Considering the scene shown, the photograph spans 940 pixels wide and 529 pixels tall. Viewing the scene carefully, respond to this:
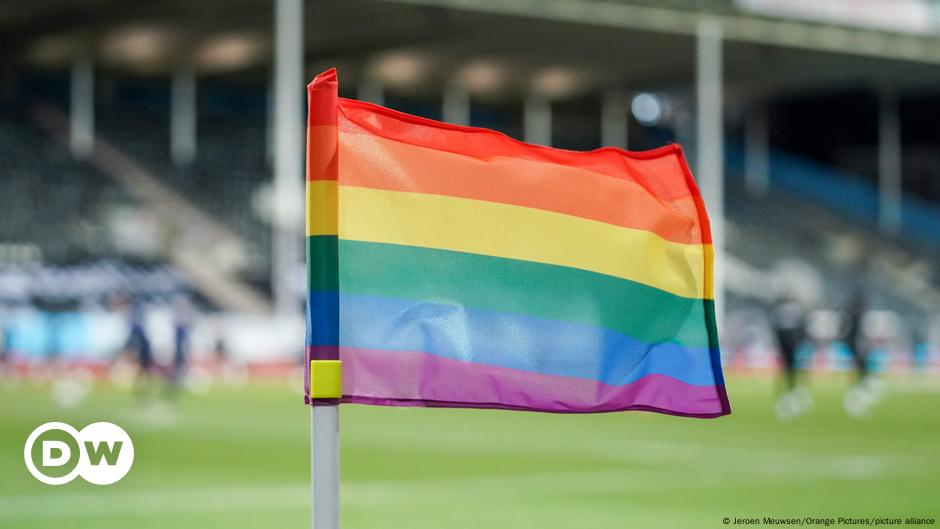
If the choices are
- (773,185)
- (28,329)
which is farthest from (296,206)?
(773,185)

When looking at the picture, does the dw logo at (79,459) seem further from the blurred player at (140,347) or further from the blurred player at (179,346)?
the blurred player at (179,346)

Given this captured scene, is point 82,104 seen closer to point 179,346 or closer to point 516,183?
point 179,346

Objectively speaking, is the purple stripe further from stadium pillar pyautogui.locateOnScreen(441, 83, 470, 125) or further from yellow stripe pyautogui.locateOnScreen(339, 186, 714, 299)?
stadium pillar pyautogui.locateOnScreen(441, 83, 470, 125)

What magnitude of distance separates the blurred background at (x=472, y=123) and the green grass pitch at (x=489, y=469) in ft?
0.27

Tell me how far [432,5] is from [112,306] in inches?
838

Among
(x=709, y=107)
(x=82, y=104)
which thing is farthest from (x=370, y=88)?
(x=709, y=107)

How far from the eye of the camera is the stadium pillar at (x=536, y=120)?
62.0 meters

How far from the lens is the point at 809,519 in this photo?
11461mm

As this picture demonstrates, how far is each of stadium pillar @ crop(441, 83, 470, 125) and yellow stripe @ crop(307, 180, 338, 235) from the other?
2144 inches

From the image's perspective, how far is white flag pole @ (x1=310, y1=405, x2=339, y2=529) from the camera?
15.0 ft

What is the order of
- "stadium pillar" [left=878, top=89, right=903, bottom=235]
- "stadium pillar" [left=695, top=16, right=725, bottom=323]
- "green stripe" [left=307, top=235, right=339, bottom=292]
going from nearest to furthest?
1. "green stripe" [left=307, top=235, right=339, bottom=292]
2. "stadium pillar" [left=695, top=16, right=725, bottom=323]
3. "stadium pillar" [left=878, top=89, right=903, bottom=235]

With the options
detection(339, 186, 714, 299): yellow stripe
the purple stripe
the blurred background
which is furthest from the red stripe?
the blurred background

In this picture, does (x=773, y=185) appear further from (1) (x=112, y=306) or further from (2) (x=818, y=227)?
(1) (x=112, y=306)

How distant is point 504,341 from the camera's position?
5215 millimetres
